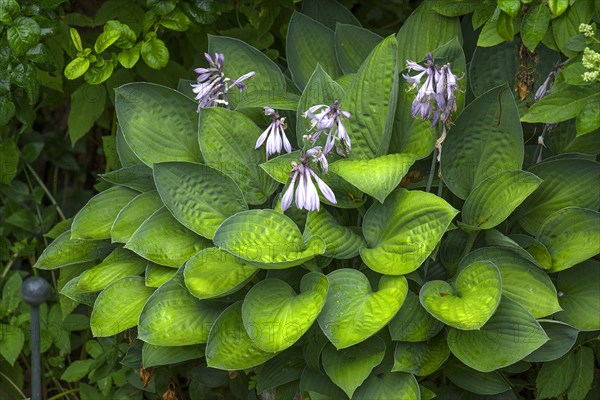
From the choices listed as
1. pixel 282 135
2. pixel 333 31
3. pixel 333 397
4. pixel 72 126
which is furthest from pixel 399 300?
pixel 72 126

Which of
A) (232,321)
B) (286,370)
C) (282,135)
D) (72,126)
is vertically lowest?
(286,370)

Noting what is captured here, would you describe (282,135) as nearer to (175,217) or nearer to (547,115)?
(175,217)

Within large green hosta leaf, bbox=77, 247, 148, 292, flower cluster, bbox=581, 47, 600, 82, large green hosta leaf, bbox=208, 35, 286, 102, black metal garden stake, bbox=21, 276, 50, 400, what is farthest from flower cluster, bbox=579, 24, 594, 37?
black metal garden stake, bbox=21, 276, 50, 400

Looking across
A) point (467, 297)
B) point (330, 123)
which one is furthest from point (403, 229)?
point (330, 123)

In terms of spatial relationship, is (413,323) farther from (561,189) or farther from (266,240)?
(561,189)

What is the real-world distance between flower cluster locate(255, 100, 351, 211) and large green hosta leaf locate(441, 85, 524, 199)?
1.03 ft

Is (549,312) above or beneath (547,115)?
beneath

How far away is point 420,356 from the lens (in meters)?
2.29

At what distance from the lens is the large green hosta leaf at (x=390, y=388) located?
2227 millimetres

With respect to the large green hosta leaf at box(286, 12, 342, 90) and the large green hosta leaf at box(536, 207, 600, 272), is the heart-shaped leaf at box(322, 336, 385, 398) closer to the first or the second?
the large green hosta leaf at box(536, 207, 600, 272)

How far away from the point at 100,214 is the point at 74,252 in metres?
0.14

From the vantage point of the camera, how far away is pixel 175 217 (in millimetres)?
2436

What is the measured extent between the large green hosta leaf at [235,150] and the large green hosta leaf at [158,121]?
0.14 metres

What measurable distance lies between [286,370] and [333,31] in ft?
3.70
